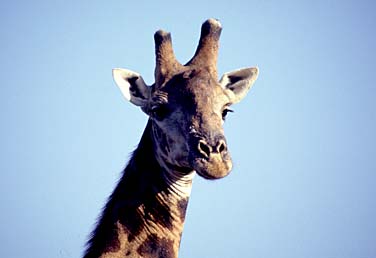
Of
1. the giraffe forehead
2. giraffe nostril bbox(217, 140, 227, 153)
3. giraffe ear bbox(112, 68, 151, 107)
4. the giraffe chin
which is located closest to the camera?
the giraffe chin

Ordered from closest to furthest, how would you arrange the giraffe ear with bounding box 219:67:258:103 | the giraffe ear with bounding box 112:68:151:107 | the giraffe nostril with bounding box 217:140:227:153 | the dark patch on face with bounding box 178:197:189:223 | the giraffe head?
the giraffe nostril with bounding box 217:140:227:153 < the giraffe head < the dark patch on face with bounding box 178:197:189:223 < the giraffe ear with bounding box 112:68:151:107 < the giraffe ear with bounding box 219:67:258:103

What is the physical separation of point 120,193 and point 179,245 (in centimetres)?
114

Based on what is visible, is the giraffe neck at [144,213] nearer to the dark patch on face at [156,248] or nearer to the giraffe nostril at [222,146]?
the dark patch on face at [156,248]

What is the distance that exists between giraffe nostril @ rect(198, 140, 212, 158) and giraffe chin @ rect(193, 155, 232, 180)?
9 cm

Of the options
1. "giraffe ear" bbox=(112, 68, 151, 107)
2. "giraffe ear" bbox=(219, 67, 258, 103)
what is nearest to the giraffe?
"giraffe ear" bbox=(112, 68, 151, 107)

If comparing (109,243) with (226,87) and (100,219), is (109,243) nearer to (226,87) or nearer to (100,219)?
(100,219)

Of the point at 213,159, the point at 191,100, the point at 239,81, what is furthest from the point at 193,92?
the point at 239,81

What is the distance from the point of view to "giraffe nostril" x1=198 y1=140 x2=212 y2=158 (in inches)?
Result: 298

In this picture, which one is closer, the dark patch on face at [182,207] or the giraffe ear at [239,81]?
the dark patch on face at [182,207]

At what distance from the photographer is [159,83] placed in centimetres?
930

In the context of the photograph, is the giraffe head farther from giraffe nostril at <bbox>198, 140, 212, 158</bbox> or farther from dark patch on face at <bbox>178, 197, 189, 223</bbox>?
dark patch on face at <bbox>178, 197, 189, 223</bbox>

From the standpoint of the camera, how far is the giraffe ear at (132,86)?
9.52 m

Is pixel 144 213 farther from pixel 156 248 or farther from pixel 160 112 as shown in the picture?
pixel 160 112

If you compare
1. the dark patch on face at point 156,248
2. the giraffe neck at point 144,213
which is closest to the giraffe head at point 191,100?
the giraffe neck at point 144,213
